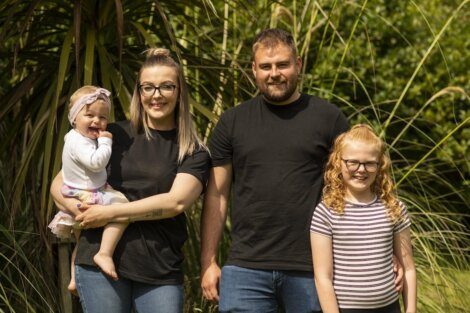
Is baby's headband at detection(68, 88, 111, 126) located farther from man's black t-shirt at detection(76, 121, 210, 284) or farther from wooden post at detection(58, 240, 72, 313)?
wooden post at detection(58, 240, 72, 313)

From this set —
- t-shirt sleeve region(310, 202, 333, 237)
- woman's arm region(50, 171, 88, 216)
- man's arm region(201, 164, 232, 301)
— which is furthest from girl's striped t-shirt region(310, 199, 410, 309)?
woman's arm region(50, 171, 88, 216)

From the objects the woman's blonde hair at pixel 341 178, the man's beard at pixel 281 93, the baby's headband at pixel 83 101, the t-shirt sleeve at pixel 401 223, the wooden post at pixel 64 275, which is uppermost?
the man's beard at pixel 281 93

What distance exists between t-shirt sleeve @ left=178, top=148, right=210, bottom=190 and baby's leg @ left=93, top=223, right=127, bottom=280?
→ 32 centimetres

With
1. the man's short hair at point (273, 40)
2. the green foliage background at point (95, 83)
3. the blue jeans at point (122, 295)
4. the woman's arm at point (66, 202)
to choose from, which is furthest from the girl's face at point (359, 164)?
the green foliage background at point (95, 83)

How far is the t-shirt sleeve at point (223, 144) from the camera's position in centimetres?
378

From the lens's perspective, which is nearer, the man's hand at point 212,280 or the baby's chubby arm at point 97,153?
the baby's chubby arm at point 97,153

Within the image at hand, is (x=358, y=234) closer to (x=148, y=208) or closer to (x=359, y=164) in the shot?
(x=359, y=164)

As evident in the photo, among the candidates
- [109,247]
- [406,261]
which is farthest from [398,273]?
[109,247]

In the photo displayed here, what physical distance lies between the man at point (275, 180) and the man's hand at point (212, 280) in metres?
0.10

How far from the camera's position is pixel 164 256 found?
11.9 ft

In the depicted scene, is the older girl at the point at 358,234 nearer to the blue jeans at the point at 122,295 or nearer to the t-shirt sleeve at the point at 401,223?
the t-shirt sleeve at the point at 401,223

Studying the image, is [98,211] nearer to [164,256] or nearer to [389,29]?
[164,256]

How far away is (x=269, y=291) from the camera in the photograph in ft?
12.0

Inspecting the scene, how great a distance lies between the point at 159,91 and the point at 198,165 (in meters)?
0.33
